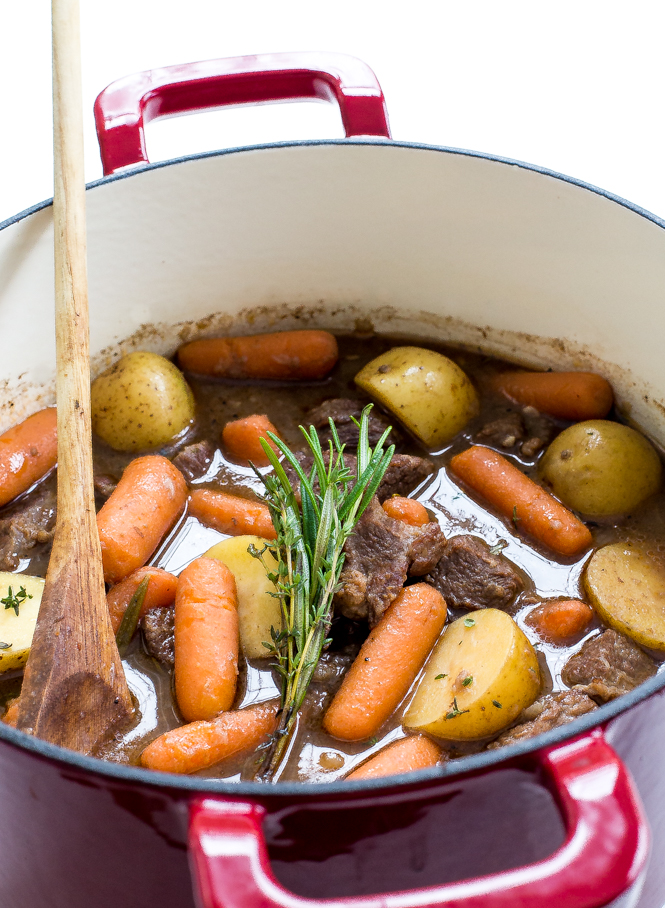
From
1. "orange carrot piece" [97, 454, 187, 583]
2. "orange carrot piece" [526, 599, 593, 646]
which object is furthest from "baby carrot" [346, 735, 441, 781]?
"orange carrot piece" [97, 454, 187, 583]

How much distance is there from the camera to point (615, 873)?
41.3 inches

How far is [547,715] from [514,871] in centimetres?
67

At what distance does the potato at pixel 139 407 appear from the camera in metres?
2.29

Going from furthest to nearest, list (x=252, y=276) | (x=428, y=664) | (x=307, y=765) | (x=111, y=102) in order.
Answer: (x=252, y=276)
(x=111, y=102)
(x=428, y=664)
(x=307, y=765)

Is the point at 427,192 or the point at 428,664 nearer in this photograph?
the point at 428,664

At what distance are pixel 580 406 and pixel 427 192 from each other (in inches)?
25.6

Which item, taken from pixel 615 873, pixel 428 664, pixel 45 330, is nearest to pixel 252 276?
pixel 45 330

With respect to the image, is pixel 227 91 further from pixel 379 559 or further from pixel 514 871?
pixel 514 871

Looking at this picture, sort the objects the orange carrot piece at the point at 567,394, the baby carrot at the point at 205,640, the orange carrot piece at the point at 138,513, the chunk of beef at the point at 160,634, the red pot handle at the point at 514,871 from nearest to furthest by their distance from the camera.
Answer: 1. the red pot handle at the point at 514,871
2. the baby carrot at the point at 205,640
3. the chunk of beef at the point at 160,634
4. the orange carrot piece at the point at 138,513
5. the orange carrot piece at the point at 567,394

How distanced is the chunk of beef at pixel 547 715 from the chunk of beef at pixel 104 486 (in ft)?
3.35

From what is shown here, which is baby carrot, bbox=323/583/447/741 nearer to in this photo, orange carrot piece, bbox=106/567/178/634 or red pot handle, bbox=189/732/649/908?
orange carrot piece, bbox=106/567/178/634

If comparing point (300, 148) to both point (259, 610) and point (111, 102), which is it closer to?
point (111, 102)

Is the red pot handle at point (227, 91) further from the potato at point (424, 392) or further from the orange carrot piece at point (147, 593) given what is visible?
the orange carrot piece at point (147, 593)

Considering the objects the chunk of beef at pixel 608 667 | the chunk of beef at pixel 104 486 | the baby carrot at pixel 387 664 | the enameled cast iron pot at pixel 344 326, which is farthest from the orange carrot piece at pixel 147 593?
the chunk of beef at pixel 608 667
